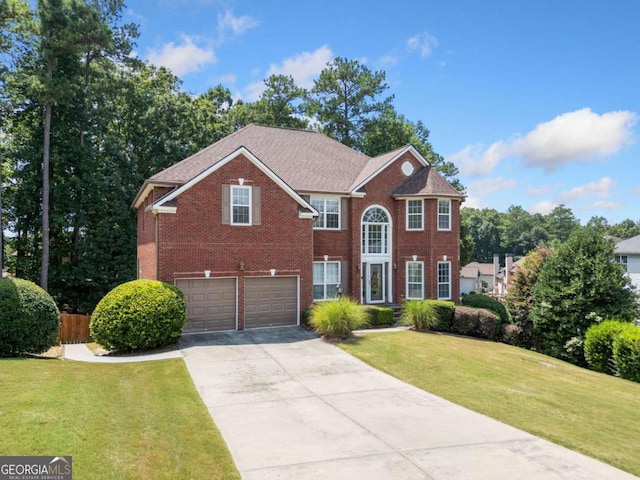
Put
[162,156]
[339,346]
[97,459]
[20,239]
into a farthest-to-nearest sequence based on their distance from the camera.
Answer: [162,156]
[20,239]
[339,346]
[97,459]

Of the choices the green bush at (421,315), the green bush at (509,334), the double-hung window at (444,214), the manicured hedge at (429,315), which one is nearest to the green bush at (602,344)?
the green bush at (509,334)

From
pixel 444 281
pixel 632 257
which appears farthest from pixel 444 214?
pixel 632 257

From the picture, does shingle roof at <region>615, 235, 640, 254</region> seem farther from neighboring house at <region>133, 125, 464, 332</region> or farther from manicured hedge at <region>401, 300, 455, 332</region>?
manicured hedge at <region>401, 300, 455, 332</region>

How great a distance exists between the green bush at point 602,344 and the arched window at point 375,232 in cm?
976

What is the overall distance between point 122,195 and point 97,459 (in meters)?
24.9

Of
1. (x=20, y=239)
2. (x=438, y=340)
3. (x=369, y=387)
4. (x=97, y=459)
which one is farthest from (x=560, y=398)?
(x=20, y=239)

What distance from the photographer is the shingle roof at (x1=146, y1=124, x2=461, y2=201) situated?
68.4 feet

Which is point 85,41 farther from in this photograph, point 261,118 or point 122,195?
point 261,118

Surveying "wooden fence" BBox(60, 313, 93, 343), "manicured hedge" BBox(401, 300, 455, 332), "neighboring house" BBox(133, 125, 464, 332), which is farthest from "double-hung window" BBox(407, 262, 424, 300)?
"wooden fence" BBox(60, 313, 93, 343)

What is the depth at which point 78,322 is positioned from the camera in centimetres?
1769

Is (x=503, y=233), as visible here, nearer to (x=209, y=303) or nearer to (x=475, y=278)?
→ (x=475, y=278)

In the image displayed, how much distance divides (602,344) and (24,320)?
2050cm

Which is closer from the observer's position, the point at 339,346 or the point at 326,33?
the point at 339,346

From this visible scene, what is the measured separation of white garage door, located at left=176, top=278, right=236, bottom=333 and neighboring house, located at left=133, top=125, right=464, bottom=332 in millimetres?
39
